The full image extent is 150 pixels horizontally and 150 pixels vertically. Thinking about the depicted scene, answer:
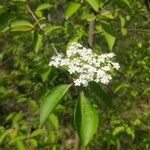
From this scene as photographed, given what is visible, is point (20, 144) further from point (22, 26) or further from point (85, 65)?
point (85, 65)

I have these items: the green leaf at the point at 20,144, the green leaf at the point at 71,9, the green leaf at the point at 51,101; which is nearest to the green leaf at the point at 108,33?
the green leaf at the point at 71,9

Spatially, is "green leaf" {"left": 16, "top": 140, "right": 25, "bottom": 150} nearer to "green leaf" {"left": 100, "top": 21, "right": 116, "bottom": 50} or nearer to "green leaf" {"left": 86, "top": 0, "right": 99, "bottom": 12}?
"green leaf" {"left": 100, "top": 21, "right": 116, "bottom": 50}

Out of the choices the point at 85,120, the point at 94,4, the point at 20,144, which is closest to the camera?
the point at 85,120

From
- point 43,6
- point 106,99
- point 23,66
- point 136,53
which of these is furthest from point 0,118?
point 106,99

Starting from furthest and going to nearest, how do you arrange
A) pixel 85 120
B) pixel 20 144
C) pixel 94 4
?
pixel 20 144 → pixel 94 4 → pixel 85 120

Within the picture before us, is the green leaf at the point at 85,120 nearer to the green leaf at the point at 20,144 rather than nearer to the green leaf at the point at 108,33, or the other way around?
the green leaf at the point at 108,33

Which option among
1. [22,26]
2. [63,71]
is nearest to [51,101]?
[63,71]

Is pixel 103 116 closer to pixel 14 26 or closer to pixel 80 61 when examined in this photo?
pixel 14 26

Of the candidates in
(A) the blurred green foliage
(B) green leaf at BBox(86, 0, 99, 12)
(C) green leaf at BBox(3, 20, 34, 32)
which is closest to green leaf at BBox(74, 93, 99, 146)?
(A) the blurred green foliage
